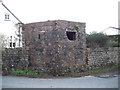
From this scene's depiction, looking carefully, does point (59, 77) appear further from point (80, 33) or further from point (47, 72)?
point (80, 33)

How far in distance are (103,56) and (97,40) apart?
2980mm

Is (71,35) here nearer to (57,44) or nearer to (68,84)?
(57,44)

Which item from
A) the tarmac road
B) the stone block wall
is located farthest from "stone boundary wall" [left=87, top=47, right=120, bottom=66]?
the stone block wall

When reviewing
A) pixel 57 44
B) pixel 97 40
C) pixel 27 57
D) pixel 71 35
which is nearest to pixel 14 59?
pixel 27 57

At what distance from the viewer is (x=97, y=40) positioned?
2014cm

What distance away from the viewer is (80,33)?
17.4m

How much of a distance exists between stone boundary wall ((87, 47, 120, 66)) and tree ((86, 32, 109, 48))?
99 cm

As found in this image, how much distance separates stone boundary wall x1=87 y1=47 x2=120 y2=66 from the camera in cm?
1727

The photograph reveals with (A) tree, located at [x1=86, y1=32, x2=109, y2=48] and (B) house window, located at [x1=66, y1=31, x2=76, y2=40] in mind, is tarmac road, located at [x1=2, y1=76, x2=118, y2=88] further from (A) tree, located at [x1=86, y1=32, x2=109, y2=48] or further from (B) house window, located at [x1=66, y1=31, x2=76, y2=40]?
(A) tree, located at [x1=86, y1=32, x2=109, y2=48]

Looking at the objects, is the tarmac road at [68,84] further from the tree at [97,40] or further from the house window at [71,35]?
the tree at [97,40]

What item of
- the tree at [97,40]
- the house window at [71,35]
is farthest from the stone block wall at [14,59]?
the tree at [97,40]

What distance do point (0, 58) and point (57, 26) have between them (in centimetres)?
482

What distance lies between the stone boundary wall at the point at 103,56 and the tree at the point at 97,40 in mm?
991

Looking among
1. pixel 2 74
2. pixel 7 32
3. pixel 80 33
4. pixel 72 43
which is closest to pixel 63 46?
pixel 72 43
